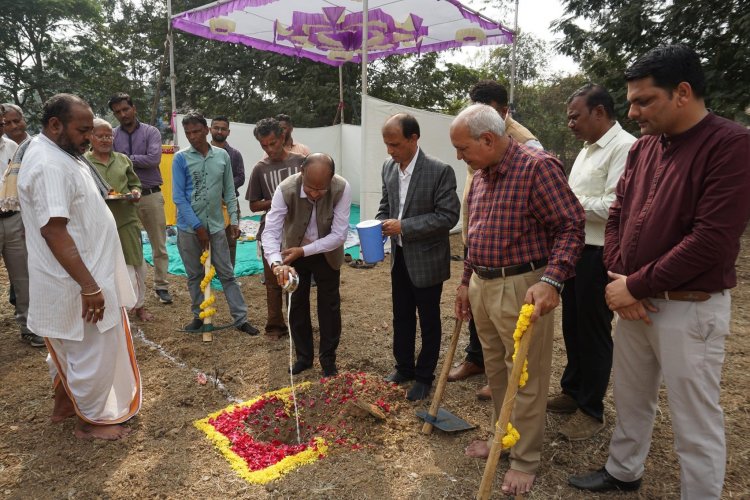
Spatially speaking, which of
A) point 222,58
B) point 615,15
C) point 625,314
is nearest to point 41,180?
point 625,314

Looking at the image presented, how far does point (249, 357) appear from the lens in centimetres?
Answer: 436

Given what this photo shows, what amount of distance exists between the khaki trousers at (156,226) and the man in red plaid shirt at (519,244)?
415cm

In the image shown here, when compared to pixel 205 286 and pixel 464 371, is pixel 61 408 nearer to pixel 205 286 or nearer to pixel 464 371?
Answer: pixel 205 286

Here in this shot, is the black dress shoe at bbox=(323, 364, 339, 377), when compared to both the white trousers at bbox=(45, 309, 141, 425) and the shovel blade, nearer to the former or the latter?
the shovel blade

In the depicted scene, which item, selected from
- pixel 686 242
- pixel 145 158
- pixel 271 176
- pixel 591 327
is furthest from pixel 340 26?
pixel 686 242

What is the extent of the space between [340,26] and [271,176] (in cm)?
633

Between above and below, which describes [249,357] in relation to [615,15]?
below

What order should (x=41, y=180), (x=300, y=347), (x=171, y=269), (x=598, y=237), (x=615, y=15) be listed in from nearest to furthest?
(x=41, y=180) < (x=598, y=237) < (x=300, y=347) < (x=171, y=269) < (x=615, y=15)

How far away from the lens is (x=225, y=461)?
2.87m

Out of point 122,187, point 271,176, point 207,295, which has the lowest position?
point 207,295

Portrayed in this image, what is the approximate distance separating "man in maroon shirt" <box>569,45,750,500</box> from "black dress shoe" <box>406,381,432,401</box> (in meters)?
1.66

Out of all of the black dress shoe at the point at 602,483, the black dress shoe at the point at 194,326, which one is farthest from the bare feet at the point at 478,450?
the black dress shoe at the point at 194,326

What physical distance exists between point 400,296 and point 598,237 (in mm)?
1385

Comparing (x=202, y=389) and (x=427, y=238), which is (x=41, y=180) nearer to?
(x=202, y=389)
